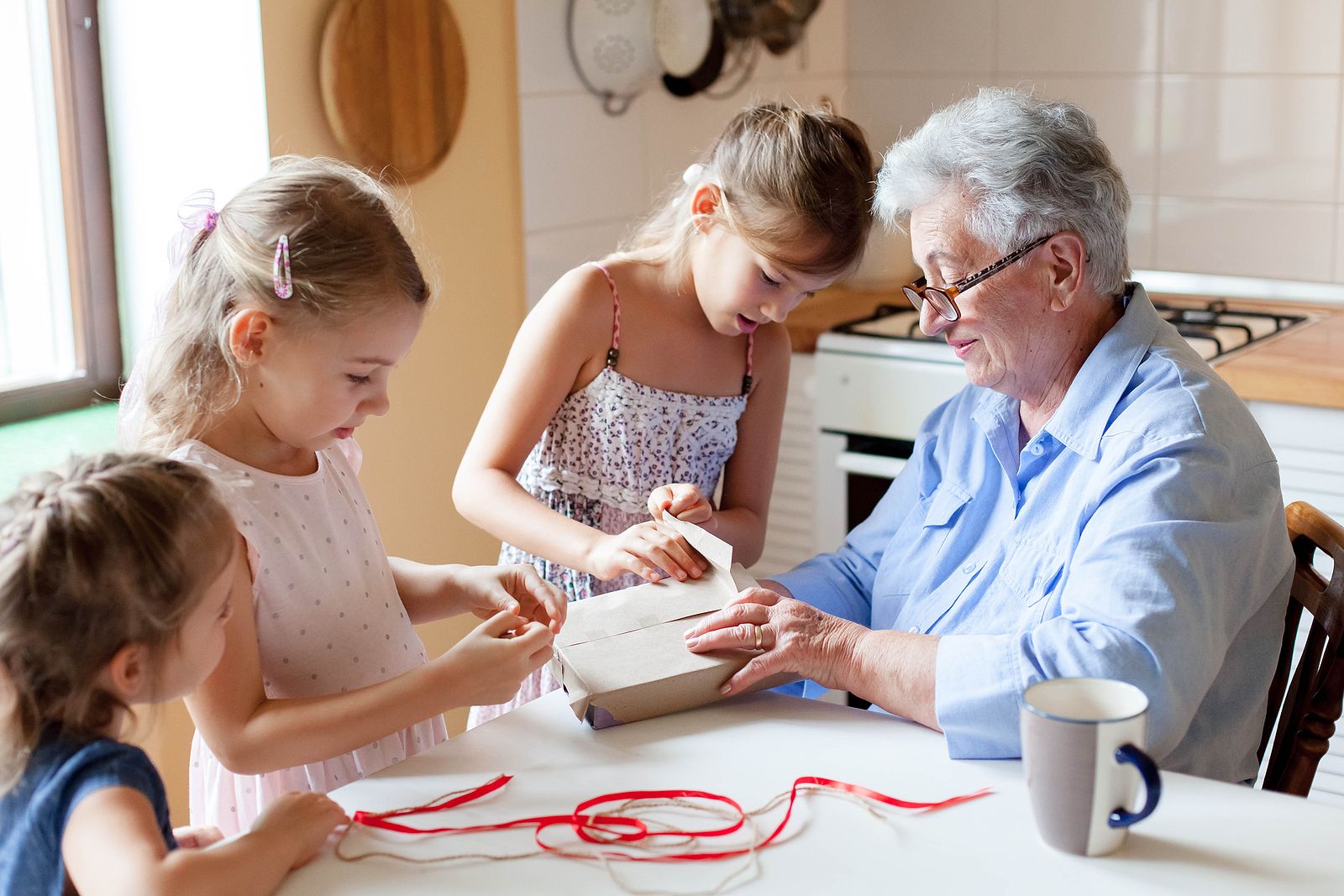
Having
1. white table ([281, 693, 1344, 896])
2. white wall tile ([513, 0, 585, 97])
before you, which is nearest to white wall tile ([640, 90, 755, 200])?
white wall tile ([513, 0, 585, 97])

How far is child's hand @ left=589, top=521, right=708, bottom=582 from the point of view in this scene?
1.41 meters

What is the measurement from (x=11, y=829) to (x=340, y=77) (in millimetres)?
1465

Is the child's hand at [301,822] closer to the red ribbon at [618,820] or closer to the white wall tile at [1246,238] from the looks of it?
the red ribbon at [618,820]

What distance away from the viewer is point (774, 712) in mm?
1245

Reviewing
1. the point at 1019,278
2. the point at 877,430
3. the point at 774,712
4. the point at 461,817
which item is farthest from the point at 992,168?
the point at 877,430

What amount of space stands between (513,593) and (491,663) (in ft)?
0.70

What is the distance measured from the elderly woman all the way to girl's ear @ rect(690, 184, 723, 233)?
21 centimetres

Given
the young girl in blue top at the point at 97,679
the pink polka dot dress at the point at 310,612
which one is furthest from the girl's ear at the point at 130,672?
the pink polka dot dress at the point at 310,612

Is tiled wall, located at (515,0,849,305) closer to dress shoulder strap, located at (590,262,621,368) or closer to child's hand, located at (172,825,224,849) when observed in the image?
dress shoulder strap, located at (590,262,621,368)

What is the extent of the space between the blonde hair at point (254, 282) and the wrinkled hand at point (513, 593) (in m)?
0.31

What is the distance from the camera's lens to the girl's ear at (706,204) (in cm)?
168

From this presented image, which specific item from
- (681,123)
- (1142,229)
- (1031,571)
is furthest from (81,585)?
(1142,229)

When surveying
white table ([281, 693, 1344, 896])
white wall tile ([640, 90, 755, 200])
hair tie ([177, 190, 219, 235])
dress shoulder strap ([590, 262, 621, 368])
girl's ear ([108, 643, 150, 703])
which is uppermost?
white wall tile ([640, 90, 755, 200])

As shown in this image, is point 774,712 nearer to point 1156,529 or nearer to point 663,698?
point 663,698
